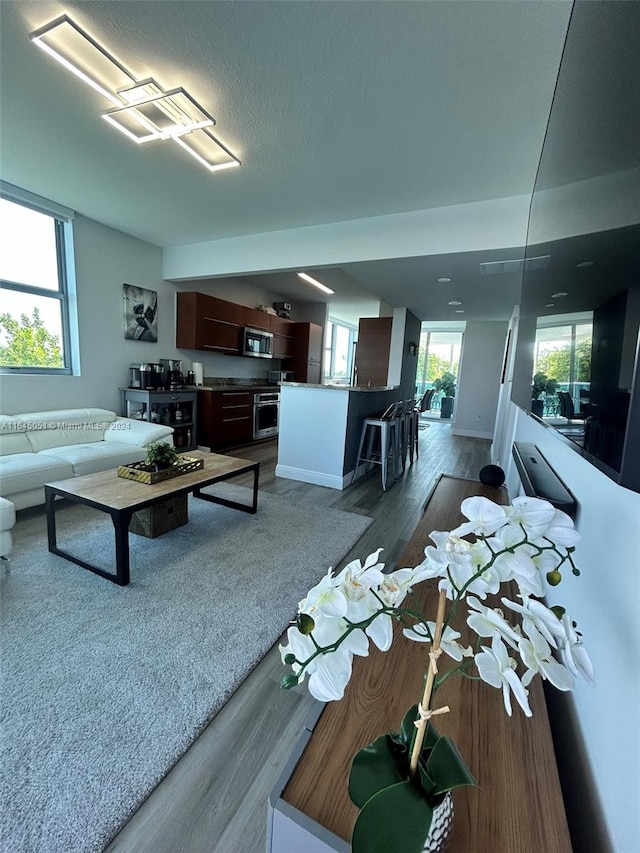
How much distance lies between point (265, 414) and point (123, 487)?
380cm

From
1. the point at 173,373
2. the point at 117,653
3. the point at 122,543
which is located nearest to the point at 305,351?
the point at 173,373

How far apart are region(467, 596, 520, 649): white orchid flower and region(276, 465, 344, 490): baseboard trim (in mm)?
3357

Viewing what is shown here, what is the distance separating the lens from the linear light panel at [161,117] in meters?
1.99

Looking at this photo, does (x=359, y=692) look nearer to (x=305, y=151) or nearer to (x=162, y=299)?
(x=305, y=151)

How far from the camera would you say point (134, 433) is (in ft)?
12.0

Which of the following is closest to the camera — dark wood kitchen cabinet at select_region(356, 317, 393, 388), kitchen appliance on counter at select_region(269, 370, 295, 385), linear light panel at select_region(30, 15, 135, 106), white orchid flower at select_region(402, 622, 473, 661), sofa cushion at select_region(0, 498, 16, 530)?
white orchid flower at select_region(402, 622, 473, 661)

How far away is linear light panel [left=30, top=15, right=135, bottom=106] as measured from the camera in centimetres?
161

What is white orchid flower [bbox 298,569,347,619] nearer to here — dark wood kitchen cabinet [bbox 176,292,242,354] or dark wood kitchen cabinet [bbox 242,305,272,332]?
dark wood kitchen cabinet [bbox 176,292,242,354]

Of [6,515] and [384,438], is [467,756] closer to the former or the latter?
[6,515]

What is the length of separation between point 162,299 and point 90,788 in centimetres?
499

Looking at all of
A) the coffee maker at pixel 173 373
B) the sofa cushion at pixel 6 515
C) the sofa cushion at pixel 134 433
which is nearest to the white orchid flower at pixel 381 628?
the sofa cushion at pixel 6 515

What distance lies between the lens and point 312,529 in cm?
277

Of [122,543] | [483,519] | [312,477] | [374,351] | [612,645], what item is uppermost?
[374,351]

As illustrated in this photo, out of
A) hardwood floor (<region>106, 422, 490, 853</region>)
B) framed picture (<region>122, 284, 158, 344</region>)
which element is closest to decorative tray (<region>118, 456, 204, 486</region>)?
hardwood floor (<region>106, 422, 490, 853</region>)
